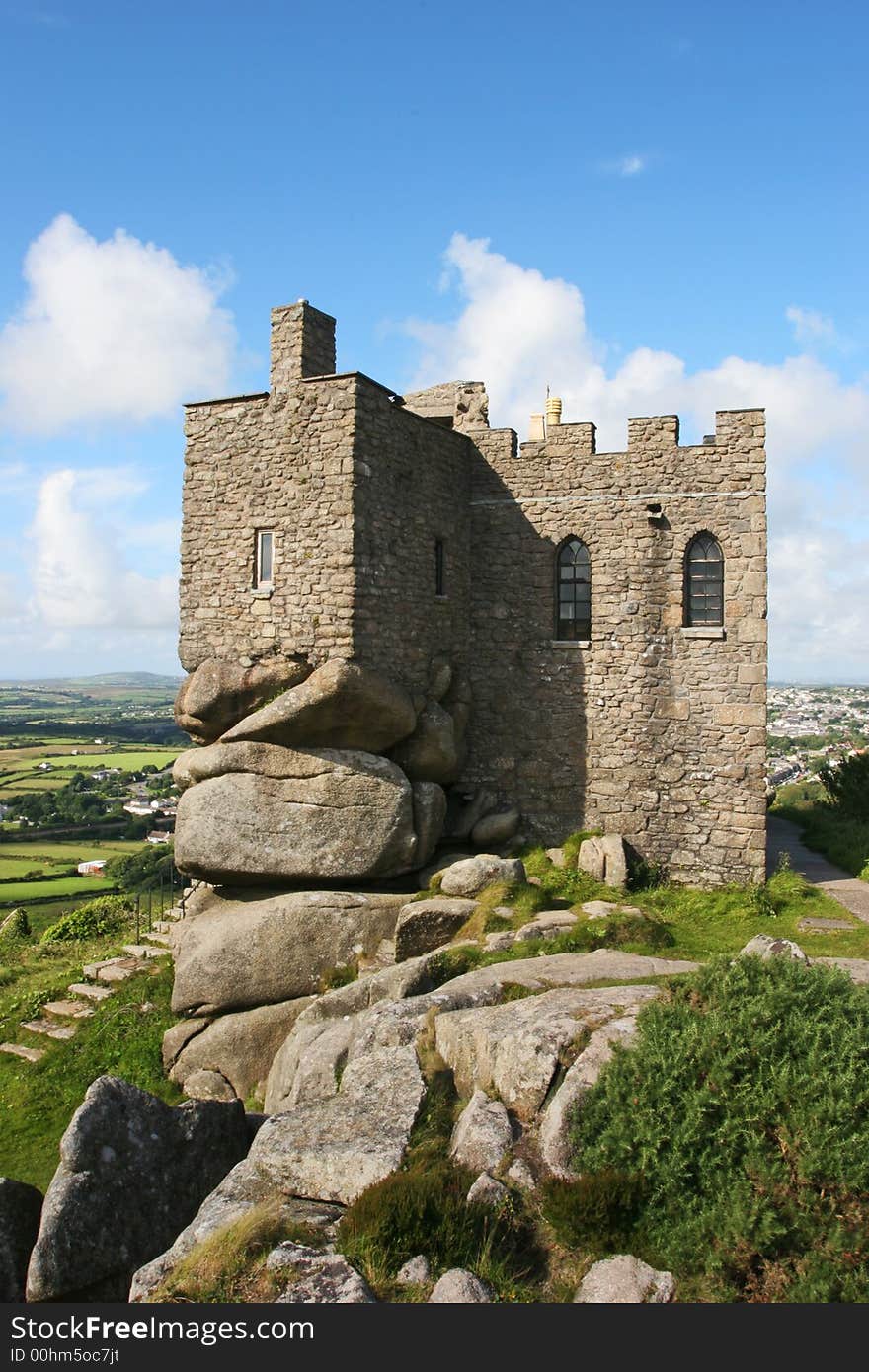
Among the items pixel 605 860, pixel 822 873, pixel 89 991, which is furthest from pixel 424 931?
pixel 822 873

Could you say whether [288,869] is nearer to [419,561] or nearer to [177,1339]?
[419,561]

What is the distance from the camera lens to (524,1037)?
8.99m

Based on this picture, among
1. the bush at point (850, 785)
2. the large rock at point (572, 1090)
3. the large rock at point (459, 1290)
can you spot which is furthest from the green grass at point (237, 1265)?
the bush at point (850, 785)

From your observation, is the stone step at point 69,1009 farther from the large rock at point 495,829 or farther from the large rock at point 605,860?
the large rock at point 605,860

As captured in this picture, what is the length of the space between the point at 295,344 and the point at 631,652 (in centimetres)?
850

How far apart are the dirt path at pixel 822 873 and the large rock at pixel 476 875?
5.72 meters

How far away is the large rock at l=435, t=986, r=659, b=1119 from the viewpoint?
865 centimetres

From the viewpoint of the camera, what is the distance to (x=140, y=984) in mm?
17641

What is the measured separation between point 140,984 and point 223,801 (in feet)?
14.2

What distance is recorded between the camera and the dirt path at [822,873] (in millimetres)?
16625

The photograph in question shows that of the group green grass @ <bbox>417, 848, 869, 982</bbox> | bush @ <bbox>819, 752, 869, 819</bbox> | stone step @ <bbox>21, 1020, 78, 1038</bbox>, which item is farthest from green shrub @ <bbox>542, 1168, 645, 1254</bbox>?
bush @ <bbox>819, 752, 869, 819</bbox>

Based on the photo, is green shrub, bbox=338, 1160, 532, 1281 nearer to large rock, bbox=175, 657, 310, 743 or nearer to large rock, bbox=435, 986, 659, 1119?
large rock, bbox=435, 986, 659, 1119

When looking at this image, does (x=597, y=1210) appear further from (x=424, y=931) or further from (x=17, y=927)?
(x=17, y=927)

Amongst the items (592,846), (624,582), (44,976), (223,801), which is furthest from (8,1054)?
(624,582)
